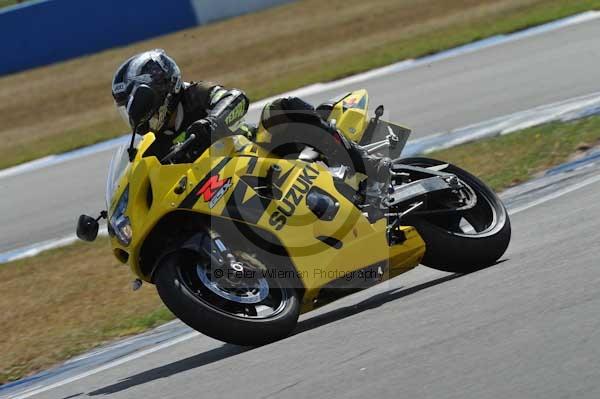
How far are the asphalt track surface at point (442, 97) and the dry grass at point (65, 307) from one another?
118cm

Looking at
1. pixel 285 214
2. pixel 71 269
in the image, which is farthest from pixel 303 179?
pixel 71 269

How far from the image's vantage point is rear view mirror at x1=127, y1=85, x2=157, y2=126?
5.30 metres

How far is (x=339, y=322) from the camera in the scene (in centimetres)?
528

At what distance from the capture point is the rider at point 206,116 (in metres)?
5.40

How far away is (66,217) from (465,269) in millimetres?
6271

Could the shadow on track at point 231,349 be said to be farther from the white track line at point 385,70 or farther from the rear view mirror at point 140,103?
the white track line at point 385,70

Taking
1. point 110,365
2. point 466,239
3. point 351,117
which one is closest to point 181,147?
point 351,117

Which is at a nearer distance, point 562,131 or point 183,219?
point 183,219

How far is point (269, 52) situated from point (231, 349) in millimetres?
16262

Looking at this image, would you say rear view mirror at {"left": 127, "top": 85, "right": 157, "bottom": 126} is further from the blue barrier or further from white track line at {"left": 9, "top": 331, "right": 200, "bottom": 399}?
the blue barrier

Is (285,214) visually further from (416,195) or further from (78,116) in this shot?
(78,116)

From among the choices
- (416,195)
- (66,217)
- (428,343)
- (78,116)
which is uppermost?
(428,343)

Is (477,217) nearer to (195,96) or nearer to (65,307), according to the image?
(195,96)

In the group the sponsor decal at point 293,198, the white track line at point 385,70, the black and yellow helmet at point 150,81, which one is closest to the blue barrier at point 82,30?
the white track line at point 385,70
